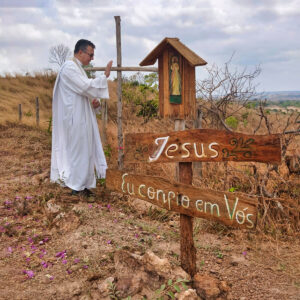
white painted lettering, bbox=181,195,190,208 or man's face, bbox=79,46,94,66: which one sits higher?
man's face, bbox=79,46,94,66

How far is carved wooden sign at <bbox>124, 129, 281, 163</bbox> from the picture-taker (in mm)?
2240

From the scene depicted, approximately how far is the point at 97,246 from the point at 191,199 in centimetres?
132

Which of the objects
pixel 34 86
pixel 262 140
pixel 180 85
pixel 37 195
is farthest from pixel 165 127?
pixel 34 86

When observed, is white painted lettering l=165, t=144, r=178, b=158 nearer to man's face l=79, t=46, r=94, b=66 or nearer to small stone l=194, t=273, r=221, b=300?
small stone l=194, t=273, r=221, b=300

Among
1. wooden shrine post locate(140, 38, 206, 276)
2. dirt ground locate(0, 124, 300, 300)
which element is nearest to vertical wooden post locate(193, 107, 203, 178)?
dirt ground locate(0, 124, 300, 300)

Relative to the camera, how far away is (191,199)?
7.97ft

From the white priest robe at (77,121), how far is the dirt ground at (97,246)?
252 mm

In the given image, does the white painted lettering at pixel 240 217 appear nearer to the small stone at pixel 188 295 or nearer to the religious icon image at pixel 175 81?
the small stone at pixel 188 295

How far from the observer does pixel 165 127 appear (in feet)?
27.8

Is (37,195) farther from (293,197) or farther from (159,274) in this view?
(293,197)

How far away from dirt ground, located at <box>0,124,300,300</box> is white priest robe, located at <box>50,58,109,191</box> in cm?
25

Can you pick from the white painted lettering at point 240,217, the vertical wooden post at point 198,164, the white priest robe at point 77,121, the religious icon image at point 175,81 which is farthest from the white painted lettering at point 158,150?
the vertical wooden post at point 198,164

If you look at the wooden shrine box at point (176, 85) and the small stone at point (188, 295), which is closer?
the small stone at point (188, 295)

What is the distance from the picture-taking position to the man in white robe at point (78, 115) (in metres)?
4.67
